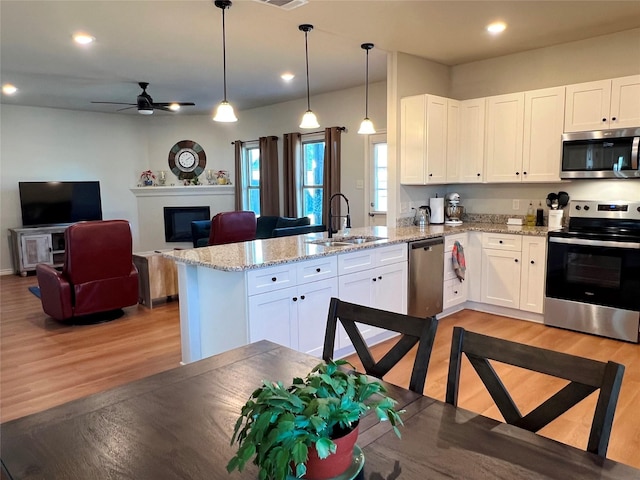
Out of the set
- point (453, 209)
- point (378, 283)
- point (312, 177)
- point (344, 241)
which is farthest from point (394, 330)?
Answer: point (312, 177)

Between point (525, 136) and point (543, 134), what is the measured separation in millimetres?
172

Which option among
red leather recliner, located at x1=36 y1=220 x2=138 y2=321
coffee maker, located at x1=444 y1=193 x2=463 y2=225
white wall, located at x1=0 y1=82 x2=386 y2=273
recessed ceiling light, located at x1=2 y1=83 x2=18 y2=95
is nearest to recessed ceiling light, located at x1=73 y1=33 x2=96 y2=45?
red leather recliner, located at x1=36 y1=220 x2=138 y2=321

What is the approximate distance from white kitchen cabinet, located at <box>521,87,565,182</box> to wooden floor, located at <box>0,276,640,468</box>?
153 cm

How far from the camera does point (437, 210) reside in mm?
5164

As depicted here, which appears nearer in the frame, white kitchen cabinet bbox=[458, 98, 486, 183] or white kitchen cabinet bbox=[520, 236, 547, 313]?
white kitchen cabinet bbox=[520, 236, 547, 313]

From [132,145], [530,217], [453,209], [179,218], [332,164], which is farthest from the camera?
[179,218]

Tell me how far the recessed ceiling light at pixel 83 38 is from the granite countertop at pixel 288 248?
2.22 m

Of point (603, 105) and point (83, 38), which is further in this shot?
point (83, 38)

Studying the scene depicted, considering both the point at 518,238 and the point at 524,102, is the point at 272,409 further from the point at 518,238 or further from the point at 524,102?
the point at 524,102

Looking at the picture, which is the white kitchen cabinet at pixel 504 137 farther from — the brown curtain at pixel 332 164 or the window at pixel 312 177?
the window at pixel 312 177

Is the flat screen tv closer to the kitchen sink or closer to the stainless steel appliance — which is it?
the kitchen sink

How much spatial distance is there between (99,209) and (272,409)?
8.47 meters

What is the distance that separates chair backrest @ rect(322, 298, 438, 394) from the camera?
1.49m

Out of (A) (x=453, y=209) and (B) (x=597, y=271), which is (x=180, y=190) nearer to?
(A) (x=453, y=209)
